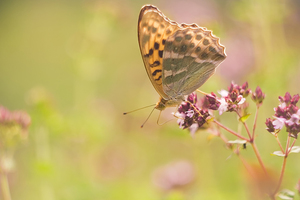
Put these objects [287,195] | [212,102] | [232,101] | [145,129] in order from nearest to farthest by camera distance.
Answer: [287,195]
[232,101]
[212,102]
[145,129]

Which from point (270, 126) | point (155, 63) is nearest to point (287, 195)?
point (270, 126)

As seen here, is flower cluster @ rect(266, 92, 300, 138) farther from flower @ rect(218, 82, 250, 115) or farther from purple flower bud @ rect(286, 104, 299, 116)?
flower @ rect(218, 82, 250, 115)

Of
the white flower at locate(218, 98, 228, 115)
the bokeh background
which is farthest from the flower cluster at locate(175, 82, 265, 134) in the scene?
the bokeh background

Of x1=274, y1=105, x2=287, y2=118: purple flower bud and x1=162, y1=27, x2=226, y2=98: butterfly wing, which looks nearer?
x1=274, y1=105, x2=287, y2=118: purple flower bud

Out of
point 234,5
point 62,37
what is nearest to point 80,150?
point 234,5

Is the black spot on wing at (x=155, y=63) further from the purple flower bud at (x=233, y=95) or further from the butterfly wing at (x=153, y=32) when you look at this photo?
the purple flower bud at (x=233, y=95)

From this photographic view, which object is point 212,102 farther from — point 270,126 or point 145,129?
point 145,129
